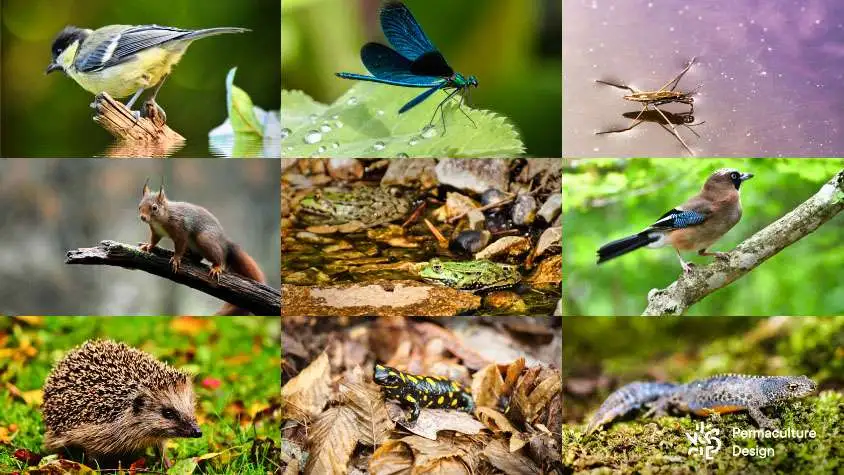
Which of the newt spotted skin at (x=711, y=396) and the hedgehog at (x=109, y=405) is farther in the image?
the newt spotted skin at (x=711, y=396)

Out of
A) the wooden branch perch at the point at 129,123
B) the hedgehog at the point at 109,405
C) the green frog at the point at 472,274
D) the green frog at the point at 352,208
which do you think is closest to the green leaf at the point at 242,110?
the wooden branch perch at the point at 129,123

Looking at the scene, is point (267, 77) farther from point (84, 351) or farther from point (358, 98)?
point (84, 351)

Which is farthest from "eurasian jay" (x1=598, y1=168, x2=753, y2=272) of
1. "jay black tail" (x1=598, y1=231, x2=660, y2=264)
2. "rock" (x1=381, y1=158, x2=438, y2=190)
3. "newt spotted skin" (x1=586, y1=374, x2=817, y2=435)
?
"rock" (x1=381, y1=158, x2=438, y2=190)

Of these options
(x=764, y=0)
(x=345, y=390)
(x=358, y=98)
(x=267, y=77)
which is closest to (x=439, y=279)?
(x=345, y=390)

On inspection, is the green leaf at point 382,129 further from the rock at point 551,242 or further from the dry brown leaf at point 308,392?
the dry brown leaf at point 308,392

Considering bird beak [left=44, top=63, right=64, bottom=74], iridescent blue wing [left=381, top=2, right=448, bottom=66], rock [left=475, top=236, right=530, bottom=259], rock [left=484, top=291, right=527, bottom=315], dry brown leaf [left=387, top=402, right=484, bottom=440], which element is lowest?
dry brown leaf [left=387, top=402, right=484, bottom=440]

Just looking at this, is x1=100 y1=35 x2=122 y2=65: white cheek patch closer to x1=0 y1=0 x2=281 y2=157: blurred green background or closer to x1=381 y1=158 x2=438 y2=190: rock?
x1=0 y1=0 x2=281 y2=157: blurred green background
